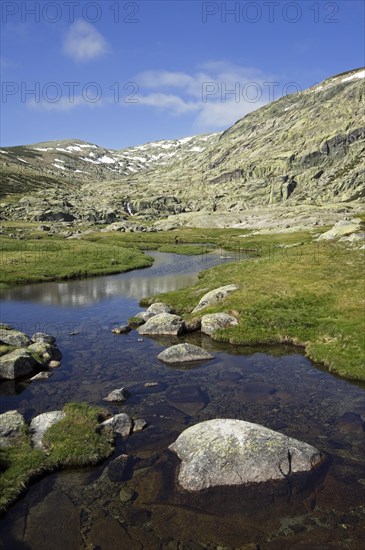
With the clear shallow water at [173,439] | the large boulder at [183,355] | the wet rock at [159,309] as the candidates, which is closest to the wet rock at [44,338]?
the clear shallow water at [173,439]

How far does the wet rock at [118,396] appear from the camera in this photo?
27688 millimetres

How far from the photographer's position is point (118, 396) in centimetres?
2778

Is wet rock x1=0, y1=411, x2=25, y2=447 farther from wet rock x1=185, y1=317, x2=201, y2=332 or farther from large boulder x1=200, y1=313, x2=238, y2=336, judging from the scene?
wet rock x1=185, y1=317, x2=201, y2=332

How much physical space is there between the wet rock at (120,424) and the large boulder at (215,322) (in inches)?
754

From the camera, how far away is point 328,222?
16062cm

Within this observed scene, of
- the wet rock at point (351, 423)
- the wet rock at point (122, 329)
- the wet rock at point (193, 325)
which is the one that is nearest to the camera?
the wet rock at point (351, 423)

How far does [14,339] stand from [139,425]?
19.9m

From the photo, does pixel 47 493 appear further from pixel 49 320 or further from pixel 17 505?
pixel 49 320

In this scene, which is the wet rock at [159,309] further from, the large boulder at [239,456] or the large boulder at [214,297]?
the large boulder at [239,456]

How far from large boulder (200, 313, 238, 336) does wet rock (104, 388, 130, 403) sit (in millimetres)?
15598

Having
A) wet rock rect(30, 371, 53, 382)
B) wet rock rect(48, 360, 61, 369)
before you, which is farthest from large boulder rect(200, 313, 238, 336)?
wet rock rect(30, 371, 53, 382)

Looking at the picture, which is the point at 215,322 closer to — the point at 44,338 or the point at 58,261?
the point at 44,338

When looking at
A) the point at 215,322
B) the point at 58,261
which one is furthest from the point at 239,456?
the point at 58,261

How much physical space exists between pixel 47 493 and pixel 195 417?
31.7 ft
